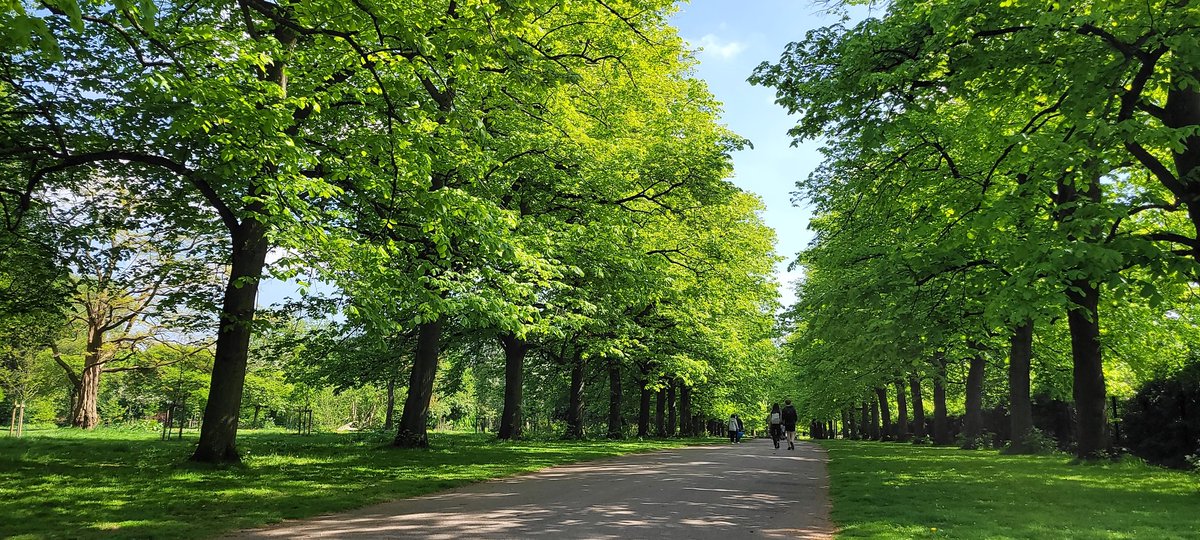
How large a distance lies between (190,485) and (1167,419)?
1992cm

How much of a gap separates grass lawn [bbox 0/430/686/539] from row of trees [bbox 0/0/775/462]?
5.53 feet

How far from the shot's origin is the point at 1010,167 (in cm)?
1107

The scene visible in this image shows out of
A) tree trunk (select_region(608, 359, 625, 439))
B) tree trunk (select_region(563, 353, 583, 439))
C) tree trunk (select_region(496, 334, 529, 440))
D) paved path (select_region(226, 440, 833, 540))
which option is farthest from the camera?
tree trunk (select_region(608, 359, 625, 439))

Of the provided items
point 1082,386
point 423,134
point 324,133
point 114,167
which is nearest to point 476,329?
point 324,133

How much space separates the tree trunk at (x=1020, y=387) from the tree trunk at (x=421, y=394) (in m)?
16.4

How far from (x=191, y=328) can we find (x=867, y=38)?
15.1 metres

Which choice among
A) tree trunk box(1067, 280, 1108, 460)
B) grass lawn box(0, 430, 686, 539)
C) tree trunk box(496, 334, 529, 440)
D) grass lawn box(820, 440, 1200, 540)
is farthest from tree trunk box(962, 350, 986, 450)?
grass lawn box(0, 430, 686, 539)

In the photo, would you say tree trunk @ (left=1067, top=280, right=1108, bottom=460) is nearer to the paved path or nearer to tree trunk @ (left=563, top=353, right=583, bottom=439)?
the paved path

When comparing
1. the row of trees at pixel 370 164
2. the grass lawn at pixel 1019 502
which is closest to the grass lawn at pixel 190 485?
the row of trees at pixel 370 164

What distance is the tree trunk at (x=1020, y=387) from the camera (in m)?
18.9

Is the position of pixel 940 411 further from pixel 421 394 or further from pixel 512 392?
pixel 421 394

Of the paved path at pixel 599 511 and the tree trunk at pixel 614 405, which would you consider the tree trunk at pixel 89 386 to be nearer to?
the tree trunk at pixel 614 405

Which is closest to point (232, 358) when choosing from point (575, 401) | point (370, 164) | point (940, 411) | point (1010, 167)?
point (370, 164)

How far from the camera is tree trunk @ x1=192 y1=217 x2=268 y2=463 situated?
465 inches
